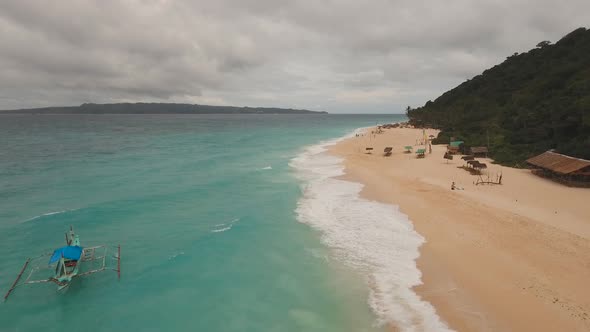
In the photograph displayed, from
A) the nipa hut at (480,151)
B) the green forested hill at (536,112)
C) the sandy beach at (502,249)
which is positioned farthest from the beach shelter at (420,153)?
the sandy beach at (502,249)

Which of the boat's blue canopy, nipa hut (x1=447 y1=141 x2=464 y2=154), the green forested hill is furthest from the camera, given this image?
nipa hut (x1=447 y1=141 x2=464 y2=154)

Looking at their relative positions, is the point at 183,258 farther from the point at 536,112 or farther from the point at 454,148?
the point at 536,112

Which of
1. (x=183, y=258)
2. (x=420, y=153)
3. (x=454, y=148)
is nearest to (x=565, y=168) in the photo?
(x=420, y=153)

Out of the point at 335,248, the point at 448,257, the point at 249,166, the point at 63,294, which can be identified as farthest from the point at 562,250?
the point at 249,166

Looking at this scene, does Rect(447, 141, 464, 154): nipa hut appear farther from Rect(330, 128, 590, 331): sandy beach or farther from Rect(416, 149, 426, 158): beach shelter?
Rect(330, 128, 590, 331): sandy beach

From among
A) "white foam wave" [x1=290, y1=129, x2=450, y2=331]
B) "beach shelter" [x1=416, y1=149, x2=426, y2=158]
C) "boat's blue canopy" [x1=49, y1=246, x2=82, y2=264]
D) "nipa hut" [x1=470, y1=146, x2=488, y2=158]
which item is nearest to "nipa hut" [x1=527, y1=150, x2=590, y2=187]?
"nipa hut" [x1=470, y1=146, x2=488, y2=158]

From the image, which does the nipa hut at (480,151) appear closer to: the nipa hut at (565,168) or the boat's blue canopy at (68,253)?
the nipa hut at (565,168)

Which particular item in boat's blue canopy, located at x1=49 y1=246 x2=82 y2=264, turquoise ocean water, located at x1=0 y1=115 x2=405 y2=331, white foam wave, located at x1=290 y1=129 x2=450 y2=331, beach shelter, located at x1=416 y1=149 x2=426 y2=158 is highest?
beach shelter, located at x1=416 y1=149 x2=426 y2=158
